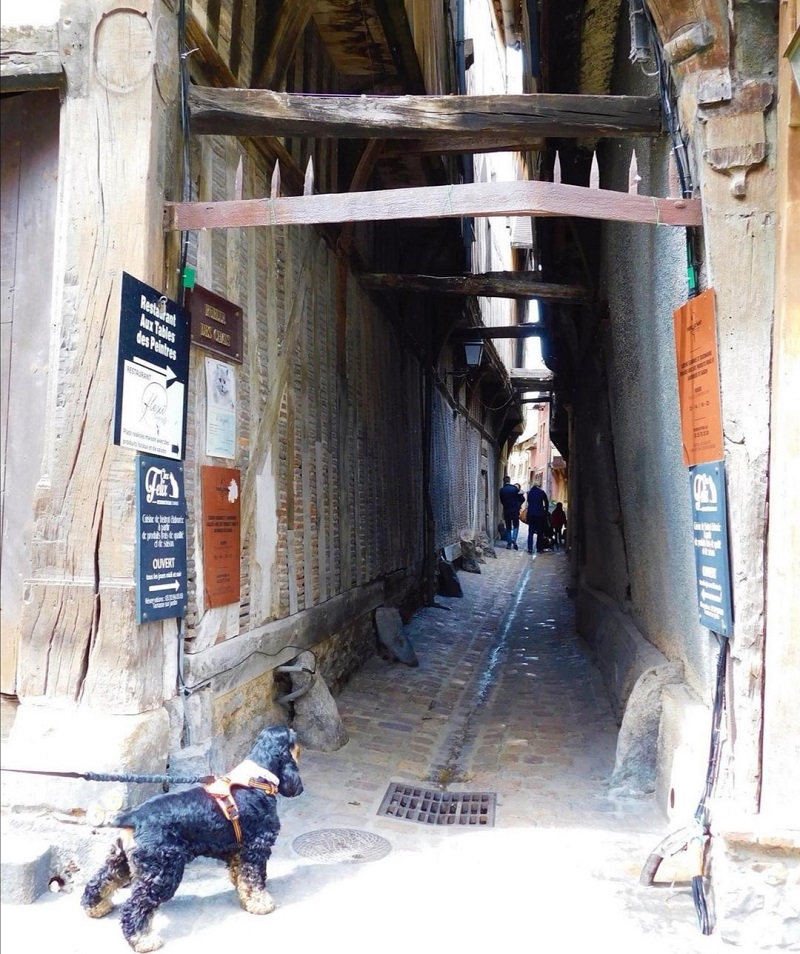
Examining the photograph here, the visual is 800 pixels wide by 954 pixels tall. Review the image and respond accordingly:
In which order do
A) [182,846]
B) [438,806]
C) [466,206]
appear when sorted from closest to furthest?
[182,846]
[466,206]
[438,806]

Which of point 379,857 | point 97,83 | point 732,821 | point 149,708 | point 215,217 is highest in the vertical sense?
point 97,83

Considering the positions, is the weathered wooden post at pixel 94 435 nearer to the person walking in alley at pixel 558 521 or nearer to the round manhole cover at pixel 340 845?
the round manhole cover at pixel 340 845

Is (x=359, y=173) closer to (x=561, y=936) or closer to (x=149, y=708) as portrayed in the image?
(x=149, y=708)

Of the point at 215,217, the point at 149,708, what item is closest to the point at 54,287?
the point at 215,217

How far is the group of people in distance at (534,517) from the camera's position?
19.9 m

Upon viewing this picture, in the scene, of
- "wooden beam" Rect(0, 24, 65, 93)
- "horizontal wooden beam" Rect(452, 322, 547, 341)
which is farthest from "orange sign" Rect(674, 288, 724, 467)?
"horizontal wooden beam" Rect(452, 322, 547, 341)

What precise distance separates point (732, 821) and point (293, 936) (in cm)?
176

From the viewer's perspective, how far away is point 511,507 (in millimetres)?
21281

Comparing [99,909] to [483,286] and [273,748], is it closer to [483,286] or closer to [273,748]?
[273,748]

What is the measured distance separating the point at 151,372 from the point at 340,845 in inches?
97.6

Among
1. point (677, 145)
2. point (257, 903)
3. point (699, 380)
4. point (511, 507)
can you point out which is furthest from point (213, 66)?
point (511, 507)

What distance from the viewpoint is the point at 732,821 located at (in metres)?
2.99

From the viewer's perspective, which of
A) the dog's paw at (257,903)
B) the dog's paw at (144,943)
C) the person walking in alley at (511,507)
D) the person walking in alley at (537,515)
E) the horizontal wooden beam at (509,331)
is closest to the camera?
the dog's paw at (144,943)

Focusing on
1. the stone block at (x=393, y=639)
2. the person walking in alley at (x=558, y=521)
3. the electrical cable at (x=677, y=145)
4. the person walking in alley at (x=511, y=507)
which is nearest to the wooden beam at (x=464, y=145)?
the electrical cable at (x=677, y=145)
